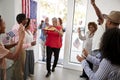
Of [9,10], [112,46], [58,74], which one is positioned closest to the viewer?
[112,46]

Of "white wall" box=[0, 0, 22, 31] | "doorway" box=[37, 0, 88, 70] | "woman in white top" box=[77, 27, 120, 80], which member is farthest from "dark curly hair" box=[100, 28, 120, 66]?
"doorway" box=[37, 0, 88, 70]

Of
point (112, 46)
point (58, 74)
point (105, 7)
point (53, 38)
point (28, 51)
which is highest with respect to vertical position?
A: point (105, 7)

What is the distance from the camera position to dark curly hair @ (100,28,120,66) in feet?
3.65

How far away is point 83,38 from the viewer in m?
3.48

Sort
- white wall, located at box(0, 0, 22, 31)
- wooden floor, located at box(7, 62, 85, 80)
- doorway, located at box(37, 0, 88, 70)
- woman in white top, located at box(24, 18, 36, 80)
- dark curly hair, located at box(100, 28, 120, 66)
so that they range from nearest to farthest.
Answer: dark curly hair, located at box(100, 28, 120, 66), woman in white top, located at box(24, 18, 36, 80), white wall, located at box(0, 0, 22, 31), wooden floor, located at box(7, 62, 85, 80), doorway, located at box(37, 0, 88, 70)

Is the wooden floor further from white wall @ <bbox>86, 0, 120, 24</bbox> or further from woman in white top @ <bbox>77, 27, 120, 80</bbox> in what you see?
woman in white top @ <bbox>77, 27, 120, 80</bbox>

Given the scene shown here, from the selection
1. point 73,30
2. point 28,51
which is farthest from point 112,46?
point 73,30

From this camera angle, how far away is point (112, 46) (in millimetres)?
1116

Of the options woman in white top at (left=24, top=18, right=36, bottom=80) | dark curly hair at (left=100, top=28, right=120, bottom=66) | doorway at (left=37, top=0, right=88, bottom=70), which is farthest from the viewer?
doorway at (left=37, top=0, right=88, bottom=70)


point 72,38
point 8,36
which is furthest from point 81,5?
point 8,36

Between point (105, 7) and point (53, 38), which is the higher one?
point (105, 7)

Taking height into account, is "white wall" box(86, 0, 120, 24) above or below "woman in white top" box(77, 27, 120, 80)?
above

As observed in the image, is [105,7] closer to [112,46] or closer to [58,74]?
[58,74]

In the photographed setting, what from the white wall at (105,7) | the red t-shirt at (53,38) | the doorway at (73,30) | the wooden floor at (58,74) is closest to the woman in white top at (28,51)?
the wooden floor at (58,74)
